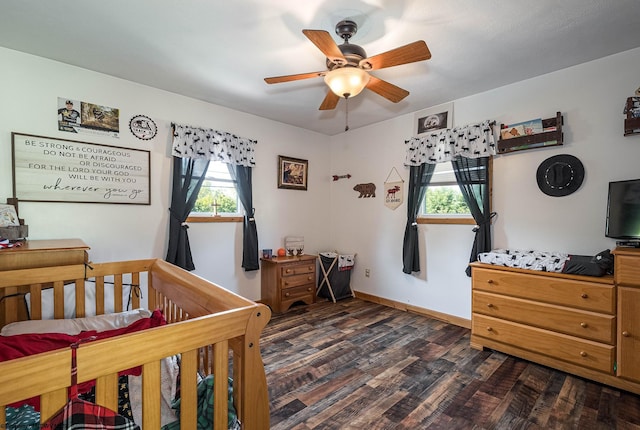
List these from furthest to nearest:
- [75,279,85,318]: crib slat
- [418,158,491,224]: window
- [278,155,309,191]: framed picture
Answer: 1. [278,155,309,191]: framed picture
2. [418,158,491,224]: window
3. [75,279,85,318]: crib slat

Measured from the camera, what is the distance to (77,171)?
8.30ft

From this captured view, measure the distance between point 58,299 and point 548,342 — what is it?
334 cm

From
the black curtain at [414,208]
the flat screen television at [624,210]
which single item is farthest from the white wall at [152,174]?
the flat screen television at [624,210]

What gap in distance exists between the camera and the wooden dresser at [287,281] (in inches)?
139

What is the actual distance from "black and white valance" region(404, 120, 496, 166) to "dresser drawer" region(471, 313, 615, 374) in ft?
5.24

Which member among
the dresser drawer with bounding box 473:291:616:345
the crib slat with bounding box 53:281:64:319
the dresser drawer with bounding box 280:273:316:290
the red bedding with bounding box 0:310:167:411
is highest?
the crib slat with bounding box 53:281:64:319

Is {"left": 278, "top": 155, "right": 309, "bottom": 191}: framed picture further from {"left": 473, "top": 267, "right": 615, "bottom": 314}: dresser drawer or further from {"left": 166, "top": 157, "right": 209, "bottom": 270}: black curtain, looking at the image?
{"left": 473, "top": 267, "right": 615, "bottom": 314}: dresser drawer

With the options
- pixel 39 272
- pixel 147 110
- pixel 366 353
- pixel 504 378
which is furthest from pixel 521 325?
pixel 147 110

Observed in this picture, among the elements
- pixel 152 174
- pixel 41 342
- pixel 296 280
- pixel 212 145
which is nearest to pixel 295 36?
pixel 212 145

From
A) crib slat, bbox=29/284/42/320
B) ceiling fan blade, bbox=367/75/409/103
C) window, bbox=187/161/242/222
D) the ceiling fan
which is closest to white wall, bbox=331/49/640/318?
ceiling fan blade, bbox=367/75/409/103

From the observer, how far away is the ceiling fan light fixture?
1850 millimetres

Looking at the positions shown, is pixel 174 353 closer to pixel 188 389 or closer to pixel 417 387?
pixel 188 389

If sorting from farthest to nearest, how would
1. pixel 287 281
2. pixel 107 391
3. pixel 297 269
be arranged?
pixel 297 269 < pixel 287 281 < pixel 107 391

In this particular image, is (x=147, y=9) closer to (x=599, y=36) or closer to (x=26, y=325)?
(x=26, y=325)
